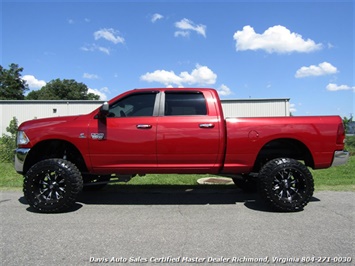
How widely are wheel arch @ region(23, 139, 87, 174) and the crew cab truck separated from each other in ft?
0.34

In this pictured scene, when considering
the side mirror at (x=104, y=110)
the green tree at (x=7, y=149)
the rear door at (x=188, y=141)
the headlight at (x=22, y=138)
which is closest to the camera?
the side mirror at (x=104, y=110)

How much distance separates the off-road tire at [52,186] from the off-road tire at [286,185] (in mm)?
3052

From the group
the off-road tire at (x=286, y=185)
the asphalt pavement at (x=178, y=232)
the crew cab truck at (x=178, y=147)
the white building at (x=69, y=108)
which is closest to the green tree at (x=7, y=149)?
the asphalt pavement at (x=178, y=232)

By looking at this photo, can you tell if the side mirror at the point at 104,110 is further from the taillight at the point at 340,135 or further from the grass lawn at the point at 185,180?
the taillight at the point at 340,135

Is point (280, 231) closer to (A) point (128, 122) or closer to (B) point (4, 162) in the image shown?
(A) point (128, 122)

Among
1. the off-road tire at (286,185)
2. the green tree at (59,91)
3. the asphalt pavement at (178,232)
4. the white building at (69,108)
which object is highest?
the green tree at (59,91)

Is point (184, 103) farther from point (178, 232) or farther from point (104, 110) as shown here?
point (178, 232)

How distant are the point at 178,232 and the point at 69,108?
33.0 meters

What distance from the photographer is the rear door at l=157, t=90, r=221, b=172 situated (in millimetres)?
5188

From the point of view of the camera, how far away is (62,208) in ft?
16.6

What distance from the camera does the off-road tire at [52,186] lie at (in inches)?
199

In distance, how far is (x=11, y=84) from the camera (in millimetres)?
78812

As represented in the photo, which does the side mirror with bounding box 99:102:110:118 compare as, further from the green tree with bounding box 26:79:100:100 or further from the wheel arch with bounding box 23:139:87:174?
the green tree with bounding box 26:79:100:100

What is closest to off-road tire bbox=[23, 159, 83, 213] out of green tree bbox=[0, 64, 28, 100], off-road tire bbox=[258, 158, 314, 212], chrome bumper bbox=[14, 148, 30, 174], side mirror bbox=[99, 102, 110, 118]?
chrome bumper bbox=[14, 148, 30, 174]
